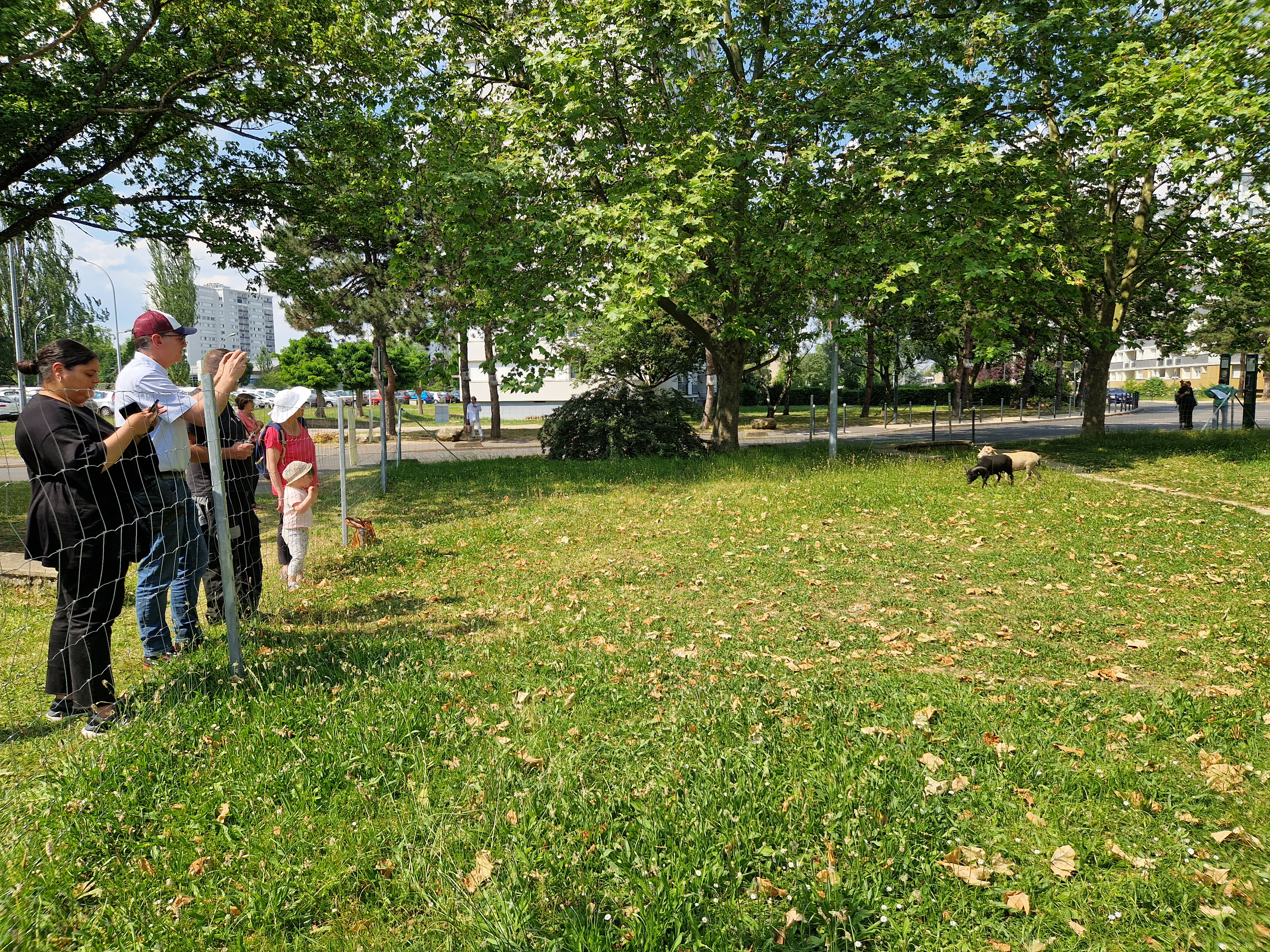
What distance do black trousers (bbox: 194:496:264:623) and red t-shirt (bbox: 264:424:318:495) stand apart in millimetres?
982

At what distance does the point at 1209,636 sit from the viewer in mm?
5277

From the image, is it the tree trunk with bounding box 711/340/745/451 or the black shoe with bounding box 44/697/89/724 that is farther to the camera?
the tree trunk with bounding box 711/340/745/451

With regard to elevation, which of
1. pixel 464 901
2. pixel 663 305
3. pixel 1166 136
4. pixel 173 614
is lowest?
pixel 464 901

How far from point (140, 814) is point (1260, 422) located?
37.9m

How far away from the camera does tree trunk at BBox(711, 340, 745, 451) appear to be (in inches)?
684

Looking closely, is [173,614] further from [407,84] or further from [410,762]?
[407,84]

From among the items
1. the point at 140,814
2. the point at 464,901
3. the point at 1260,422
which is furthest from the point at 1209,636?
the point at 1260,422

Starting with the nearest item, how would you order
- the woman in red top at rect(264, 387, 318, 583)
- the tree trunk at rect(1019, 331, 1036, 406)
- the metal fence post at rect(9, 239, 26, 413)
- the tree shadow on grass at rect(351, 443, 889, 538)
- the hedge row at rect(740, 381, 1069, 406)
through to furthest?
the woman in red top at rect(264, 387, 318, 583) → the tree shadow on grass at rect(351, 443, 889, 538) → the metal fence post at rect(9, 239, 26, 413) → the tree trunk at rect(1019, 331, 1036, 406) → the hedge row at rect(740, 381, 1069, 406)

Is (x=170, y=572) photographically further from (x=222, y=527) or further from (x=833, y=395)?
(x=833, y=395)

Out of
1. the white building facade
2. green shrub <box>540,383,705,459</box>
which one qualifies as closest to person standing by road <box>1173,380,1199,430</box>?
green shrub <box>540,383,705,459</box>

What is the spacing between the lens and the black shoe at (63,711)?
4.04 m

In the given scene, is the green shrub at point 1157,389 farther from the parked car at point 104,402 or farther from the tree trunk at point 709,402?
the parked car at point 104,402

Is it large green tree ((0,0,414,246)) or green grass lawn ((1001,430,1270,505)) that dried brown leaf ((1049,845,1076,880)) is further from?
large green tree ((0,0,414,246))

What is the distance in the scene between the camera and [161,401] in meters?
4.42
